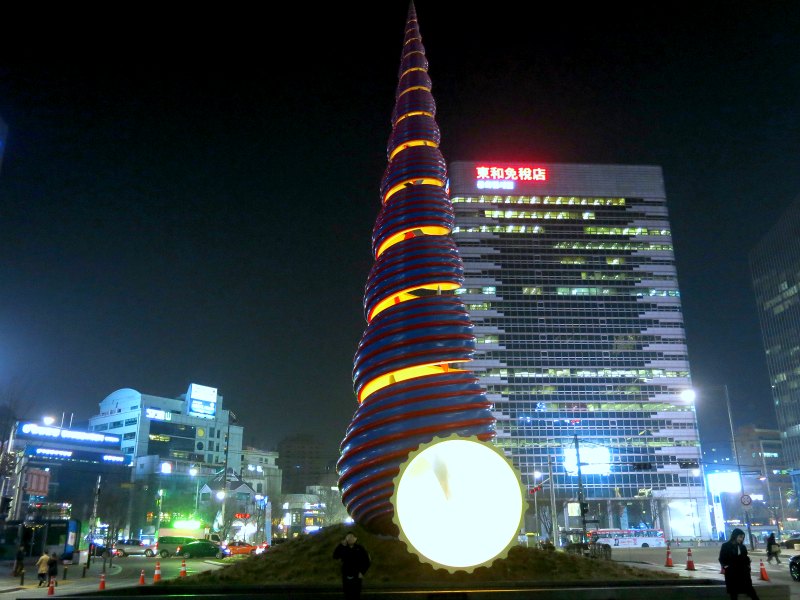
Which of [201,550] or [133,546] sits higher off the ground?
[201,550]

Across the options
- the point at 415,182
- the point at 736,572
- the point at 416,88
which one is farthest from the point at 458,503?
the point at 416,88

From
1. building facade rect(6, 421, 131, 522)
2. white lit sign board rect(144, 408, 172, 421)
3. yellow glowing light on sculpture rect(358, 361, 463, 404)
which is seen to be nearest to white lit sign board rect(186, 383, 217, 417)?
white lit sign board rect(144, 408, 172, 421)

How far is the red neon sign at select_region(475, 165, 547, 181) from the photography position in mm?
124188

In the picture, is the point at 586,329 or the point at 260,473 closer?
the point at 586,329

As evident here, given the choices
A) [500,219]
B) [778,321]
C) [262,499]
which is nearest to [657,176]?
[500,219]

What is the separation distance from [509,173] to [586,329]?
32.0 meters

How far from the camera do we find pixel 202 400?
11650cm

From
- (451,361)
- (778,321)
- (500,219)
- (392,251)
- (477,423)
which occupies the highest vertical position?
(500,219)

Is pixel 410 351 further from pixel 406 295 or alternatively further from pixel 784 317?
pixel 784 317

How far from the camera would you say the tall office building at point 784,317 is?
134m

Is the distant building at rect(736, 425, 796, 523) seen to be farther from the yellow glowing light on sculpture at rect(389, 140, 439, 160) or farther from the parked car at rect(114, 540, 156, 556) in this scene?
the yellow glowing light on sculpture at rect(389, 140, 439, 160)

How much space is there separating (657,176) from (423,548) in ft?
416

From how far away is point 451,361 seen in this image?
18.1 m

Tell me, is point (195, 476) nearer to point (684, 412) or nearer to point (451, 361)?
point (684, 412)
